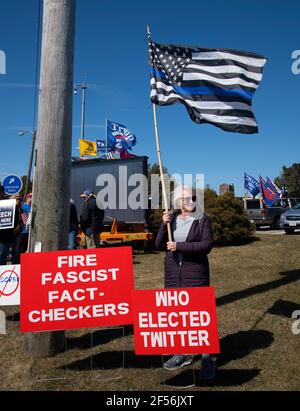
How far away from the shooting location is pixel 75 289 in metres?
4.45

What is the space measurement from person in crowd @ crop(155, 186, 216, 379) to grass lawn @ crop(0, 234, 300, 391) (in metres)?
0.33

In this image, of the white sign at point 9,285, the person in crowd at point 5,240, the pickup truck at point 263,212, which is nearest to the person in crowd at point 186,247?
the white sign at point 9,285

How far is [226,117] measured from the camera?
5.89 metres

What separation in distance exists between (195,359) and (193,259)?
1.23 meters

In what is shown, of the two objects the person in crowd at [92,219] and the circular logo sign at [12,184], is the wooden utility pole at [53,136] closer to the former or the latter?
the person in crowd at [92,219]

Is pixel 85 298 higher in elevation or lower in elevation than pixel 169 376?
higher

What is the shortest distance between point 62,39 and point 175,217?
251 centimetres

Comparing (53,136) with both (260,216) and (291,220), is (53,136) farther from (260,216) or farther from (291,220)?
(260,216)

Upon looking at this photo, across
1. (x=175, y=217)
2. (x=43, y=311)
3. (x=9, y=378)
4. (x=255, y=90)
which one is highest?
(x=255, y=90)

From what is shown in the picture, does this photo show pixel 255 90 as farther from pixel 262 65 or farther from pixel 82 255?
pixel 82 255

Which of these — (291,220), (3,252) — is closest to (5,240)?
(3,252)

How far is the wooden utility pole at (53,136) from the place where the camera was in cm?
501

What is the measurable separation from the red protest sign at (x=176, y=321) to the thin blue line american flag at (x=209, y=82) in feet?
8.65

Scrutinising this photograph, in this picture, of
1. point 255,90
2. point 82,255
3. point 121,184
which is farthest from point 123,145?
point 82,255
